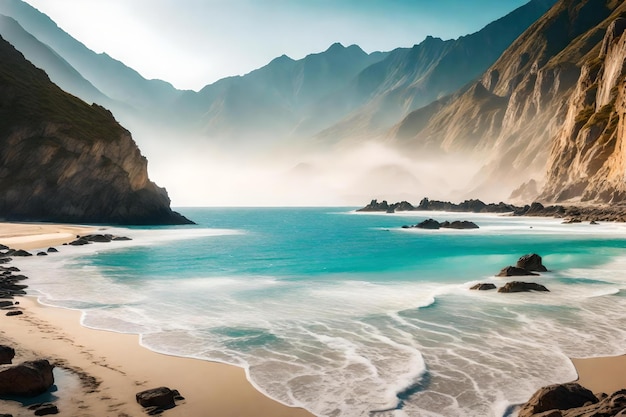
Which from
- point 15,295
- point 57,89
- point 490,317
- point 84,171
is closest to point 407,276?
point 490,317

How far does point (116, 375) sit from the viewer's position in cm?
970

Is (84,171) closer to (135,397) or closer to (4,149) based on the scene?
(4,149)

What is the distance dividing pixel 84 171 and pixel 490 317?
74.1 meters

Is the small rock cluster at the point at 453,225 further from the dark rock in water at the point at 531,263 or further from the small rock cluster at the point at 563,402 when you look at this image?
the small rock cluster at the point at 563,402

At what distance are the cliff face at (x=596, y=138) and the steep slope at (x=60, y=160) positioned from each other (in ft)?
280

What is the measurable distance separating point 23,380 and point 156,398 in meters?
2.54

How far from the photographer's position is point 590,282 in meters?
23.4

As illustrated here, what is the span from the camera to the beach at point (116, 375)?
814cm

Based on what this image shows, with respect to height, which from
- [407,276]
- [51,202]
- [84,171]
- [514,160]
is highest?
[514,160]

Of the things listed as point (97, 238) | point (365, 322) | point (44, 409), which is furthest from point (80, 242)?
point (44, 409)

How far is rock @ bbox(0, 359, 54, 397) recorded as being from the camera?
27.3 ft

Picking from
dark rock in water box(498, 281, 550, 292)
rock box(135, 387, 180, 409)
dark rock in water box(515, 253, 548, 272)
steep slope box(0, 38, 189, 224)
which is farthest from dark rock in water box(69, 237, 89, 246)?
rock box(135, 387, 180, 409)

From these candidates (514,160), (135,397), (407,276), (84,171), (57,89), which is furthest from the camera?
(514,160)

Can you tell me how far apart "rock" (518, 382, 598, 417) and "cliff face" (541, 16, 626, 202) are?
8758 centimetres
